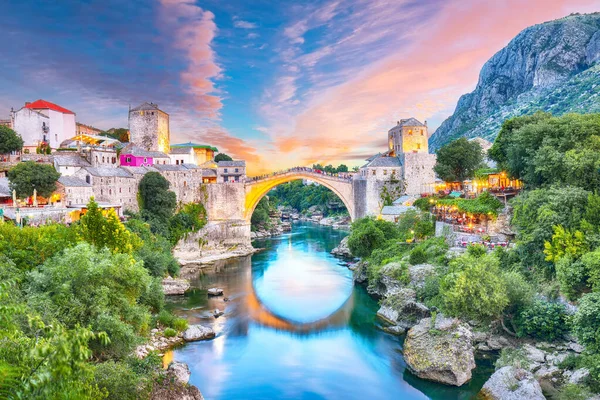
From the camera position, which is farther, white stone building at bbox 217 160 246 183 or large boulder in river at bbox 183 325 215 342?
white stone building at bbox 217 160 246 183

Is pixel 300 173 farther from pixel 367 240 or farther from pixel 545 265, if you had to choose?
pixel 545 265

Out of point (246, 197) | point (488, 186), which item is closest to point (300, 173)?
point (246, 197)

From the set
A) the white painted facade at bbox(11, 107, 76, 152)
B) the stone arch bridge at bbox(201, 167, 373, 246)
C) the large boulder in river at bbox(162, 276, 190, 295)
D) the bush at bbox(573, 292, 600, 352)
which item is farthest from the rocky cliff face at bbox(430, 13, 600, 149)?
the white painted facade at bbox(11, 107, 76, 152)

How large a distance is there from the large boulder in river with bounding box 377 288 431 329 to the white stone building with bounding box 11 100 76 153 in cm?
2980

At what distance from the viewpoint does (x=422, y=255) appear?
18.1 metres

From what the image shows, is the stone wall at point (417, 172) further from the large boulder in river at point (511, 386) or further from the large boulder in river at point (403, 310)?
the large boulder in river at point (511, 386)

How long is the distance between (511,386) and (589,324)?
7.54 ft

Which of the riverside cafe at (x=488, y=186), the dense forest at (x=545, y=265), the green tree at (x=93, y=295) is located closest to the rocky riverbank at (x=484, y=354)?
the dense forest at (x=545, y=265)

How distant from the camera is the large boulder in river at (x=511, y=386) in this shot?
30.1 ft

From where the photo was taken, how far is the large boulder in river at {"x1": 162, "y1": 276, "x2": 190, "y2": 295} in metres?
19.8

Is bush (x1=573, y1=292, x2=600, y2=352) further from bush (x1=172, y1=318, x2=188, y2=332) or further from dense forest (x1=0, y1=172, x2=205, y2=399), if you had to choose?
bush (x1=172, y1=318, x2=188, y2=332)

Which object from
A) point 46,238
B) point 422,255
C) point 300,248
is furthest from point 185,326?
point 300,248

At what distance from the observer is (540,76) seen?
202ft

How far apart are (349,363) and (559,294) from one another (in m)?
6.78
